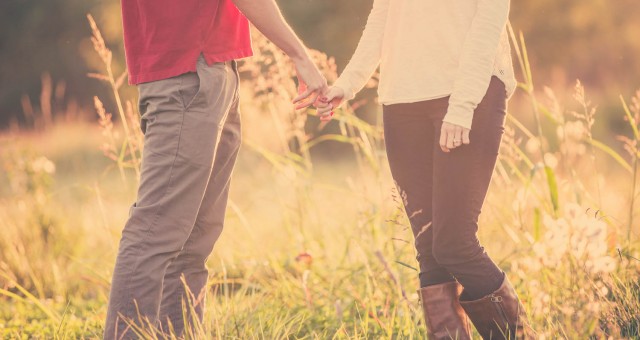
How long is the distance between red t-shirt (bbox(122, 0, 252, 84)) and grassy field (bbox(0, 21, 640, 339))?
2.15 ft

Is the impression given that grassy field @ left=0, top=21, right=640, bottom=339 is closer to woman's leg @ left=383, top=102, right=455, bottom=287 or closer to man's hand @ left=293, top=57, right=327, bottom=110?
woman's leg @ left=383, top=102, right=455, bottom=287

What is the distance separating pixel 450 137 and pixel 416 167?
264 mm

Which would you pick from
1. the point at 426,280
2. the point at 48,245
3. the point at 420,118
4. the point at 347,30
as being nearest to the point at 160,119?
the point at 420,118

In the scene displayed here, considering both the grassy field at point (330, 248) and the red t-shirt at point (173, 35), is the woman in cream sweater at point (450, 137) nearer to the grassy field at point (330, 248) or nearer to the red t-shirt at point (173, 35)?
the grassy field at point (330, 248)

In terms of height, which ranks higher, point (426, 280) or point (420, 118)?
point (420, 118)

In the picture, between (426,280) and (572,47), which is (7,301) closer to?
(426,280)

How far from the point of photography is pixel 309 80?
2490 mm

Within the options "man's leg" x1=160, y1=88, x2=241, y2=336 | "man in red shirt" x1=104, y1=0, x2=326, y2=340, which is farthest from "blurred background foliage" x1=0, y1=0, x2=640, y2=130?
"man in red shirt" x1=104, y1=0, x2=326, y2=340

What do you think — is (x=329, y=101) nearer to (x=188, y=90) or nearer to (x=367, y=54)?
(x=367, y=54)

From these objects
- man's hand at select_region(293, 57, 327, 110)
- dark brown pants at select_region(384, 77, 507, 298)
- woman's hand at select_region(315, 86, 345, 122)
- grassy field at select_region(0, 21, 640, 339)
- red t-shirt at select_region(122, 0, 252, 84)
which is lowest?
grassy field at select_region(0, 21, 640, 339)

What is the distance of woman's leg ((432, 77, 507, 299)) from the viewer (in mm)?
2301

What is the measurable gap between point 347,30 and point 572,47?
13.3 feet

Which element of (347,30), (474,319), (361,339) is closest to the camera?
(474,319)

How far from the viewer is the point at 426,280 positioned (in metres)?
2.56
